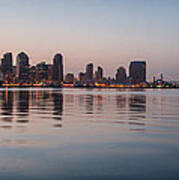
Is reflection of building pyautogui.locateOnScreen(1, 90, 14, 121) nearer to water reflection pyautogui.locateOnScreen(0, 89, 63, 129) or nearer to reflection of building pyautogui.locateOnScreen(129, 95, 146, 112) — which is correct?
water reflection pyautogui.locateOnScreen(0, 89, 63, 129)

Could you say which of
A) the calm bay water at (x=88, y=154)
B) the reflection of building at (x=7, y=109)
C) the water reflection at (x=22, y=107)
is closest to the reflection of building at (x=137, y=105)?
the water reflection at (x=22, y=107)

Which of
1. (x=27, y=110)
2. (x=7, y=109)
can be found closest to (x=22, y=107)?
(x=7, y=109)

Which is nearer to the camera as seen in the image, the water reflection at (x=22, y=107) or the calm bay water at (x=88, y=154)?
the calm bay water at (x=88, y=154)

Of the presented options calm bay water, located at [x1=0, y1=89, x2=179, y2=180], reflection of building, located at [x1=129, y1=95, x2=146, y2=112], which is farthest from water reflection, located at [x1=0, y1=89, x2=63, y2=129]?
reflection of building, located at [x1=129, y1=95, x2=146, y2=112]

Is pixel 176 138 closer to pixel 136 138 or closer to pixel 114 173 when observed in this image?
pixel 136 138

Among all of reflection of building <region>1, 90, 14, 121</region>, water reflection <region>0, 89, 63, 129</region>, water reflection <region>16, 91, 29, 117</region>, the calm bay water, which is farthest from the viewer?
water reflection <region>16, 91, 29, 117</region>

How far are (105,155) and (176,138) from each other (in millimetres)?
4998

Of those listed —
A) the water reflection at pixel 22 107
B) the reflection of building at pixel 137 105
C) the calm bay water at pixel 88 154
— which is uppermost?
the calm bay water at pixel 88 154

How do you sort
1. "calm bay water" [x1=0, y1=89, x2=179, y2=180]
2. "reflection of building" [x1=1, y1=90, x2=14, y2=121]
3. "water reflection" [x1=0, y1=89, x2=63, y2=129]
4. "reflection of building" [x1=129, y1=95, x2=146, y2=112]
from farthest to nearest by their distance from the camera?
1. "reflection of building" [x1=129, y1=95, x2=146, y2=112]
2. "reflection of building" [x1=1, y1=90, x2=14, y2=121]
3. "water reflection" [x1=0, y1=89, x2=63, y2=129]
4. "calm bay water" [x1=0, y1=89, x2=179, y2=180]

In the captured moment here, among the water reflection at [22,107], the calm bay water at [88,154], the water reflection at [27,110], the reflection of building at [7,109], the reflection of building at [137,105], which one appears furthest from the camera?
the reflection of building at [137,105]

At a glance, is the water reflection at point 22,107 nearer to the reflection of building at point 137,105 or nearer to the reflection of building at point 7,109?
the reflection of building at point 7,109

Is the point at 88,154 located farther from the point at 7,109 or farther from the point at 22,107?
the point at 22,107

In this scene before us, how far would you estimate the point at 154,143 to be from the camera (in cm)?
1236

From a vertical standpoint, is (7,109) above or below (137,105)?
above
